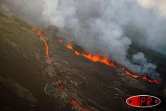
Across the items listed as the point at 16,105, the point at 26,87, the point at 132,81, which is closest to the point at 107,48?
the point at 132,81

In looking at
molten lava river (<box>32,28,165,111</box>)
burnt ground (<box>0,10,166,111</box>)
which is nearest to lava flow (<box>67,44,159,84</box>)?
molten lava river (<box>32,28,165,111</box>)

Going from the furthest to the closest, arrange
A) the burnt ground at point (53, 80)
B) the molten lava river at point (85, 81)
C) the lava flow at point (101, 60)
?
the lava flow at point (101, 60)
the molten lava river at point (85, 81)
the burnt ground at point (53, 80)

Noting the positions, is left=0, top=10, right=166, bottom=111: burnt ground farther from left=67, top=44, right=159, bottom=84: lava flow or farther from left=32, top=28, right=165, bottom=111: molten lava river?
left=67, top=44, right=159, bottom=84: lava flow

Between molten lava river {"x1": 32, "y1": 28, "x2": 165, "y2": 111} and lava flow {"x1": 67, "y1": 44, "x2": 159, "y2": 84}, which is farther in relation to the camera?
lava flow {"x1": 67, "y1": 44, "x2": 159, "y2": 84}

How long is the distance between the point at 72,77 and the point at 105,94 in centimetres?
574

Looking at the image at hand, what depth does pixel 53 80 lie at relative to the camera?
34.3 metres

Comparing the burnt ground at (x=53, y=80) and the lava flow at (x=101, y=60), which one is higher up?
the lava flow at (x=101, y=60)

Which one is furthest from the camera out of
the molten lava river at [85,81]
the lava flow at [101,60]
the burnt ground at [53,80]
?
the lava flow at [101,60]

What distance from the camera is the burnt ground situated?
2967 centimetres

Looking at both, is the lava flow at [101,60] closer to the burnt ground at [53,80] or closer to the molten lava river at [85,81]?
the molten lava river at [85,81]

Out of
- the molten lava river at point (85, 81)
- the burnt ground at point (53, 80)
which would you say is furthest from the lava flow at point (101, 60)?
the burnt ground at point (53, 80)

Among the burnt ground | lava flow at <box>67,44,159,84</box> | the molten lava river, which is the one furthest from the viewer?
lava flow at <box>67,44,159,84</box>

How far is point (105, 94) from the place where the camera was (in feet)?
114

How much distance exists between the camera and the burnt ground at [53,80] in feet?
97.3
